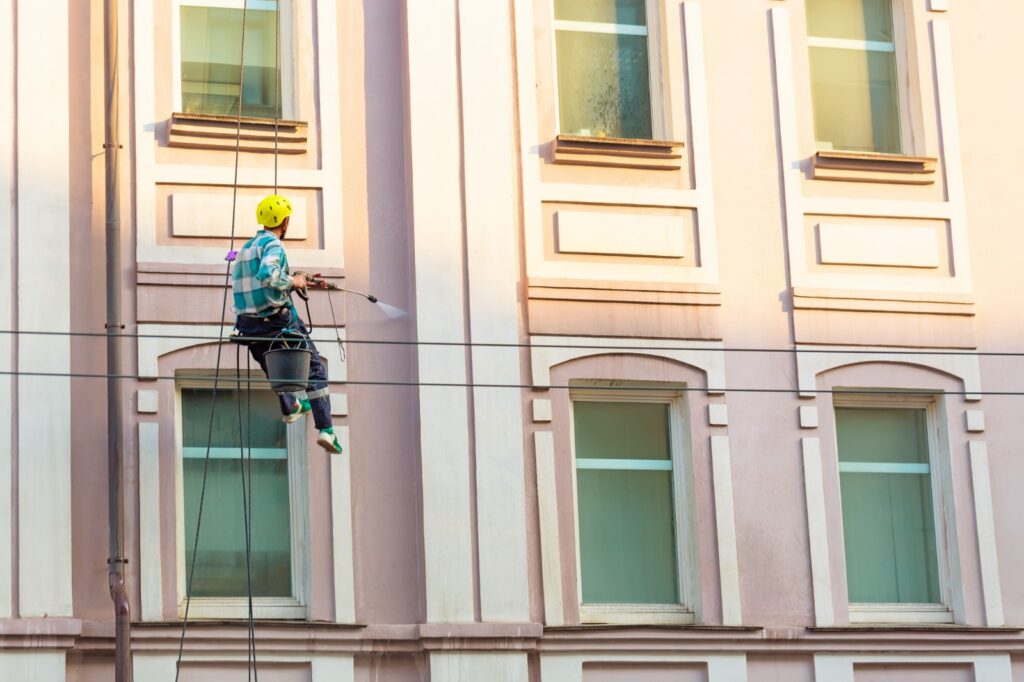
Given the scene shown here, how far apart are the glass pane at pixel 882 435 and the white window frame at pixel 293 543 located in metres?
4.32

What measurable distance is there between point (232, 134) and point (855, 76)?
5.30m

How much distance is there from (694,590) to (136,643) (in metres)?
4.25

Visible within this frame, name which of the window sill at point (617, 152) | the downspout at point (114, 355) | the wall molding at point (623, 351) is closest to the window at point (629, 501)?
the wall molding at point (623, 351)

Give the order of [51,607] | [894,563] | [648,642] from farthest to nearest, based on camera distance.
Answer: [894,563]
[648,642]
[51,607]

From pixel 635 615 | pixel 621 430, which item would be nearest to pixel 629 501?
pixel 621 430

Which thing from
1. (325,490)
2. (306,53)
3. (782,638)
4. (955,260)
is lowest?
(782,638)

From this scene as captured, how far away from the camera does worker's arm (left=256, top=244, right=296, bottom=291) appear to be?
15.9 meters

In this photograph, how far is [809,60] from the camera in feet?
63.0

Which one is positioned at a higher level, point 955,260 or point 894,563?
point 955,260

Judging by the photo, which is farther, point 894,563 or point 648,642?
point 894,563

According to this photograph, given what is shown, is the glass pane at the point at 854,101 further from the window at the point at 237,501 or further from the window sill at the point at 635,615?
the window at the point at 237,501

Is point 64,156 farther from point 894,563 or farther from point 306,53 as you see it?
point 894,563

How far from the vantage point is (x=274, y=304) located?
16.1 meters

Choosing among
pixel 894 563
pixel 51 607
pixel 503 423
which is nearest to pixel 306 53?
pixel 503 423
